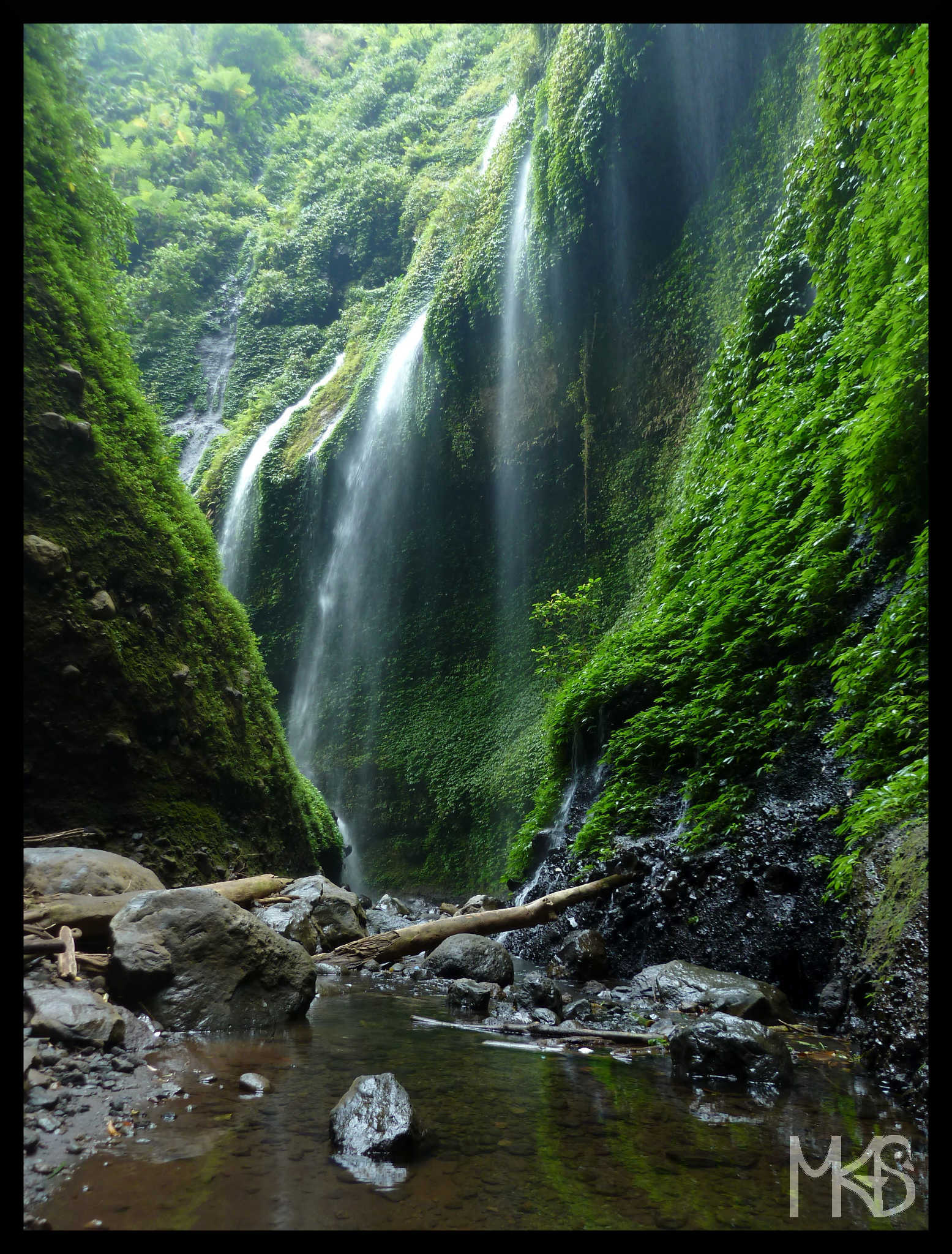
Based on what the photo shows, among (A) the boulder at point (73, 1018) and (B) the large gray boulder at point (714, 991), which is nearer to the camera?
(A) the boulder at point (73, 1018)

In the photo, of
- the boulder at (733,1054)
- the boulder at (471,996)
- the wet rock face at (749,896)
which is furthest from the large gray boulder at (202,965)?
the wet rock face at (749,896)

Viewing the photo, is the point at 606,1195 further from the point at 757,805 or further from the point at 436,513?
the point at 436,513

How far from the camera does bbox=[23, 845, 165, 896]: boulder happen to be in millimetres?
4078

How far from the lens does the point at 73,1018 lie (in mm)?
2664

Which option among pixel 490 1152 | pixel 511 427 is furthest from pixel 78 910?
pixel 511 427

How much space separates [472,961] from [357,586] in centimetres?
1402

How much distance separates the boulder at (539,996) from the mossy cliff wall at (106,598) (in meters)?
3.54

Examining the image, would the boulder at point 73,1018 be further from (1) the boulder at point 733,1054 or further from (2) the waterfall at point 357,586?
(2) the waterfall at point 357,586

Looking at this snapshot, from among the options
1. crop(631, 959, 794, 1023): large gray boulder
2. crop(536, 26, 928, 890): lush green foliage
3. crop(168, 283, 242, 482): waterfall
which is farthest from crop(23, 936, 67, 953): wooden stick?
crop(168, 283, 242, 482): waterfall

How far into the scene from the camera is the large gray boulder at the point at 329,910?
650 centimetres

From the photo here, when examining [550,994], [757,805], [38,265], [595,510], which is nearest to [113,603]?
[38,265]

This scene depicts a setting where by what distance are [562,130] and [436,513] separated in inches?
339

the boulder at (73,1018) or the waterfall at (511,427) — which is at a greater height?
the waterfall at (511,427)

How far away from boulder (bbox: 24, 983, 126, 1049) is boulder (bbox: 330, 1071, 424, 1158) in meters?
1.06
